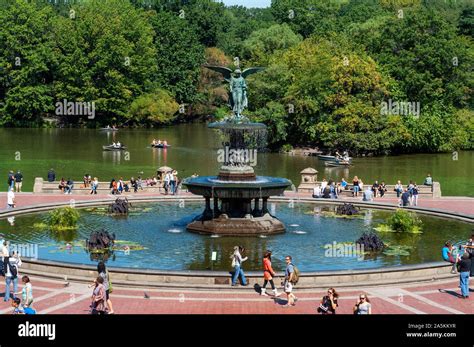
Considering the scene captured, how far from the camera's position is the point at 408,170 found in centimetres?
8719

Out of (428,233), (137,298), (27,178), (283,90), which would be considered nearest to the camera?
(137,298)

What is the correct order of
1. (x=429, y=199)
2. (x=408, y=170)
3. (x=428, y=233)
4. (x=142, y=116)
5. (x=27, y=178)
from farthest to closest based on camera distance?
(x=142, y=116)
(x=408, y=170)
(x=27, y=178)
(x=429, y=199)
(x=428, y=233)

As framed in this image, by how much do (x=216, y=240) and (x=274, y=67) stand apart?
207 ft

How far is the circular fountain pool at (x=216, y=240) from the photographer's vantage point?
3762cm

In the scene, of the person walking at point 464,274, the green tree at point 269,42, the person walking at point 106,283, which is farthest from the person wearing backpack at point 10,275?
the green tree at point 269,42

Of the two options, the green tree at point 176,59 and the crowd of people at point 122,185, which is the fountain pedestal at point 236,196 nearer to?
the crowd of people at point 122,185

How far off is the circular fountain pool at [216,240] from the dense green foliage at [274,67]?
49.7 meters

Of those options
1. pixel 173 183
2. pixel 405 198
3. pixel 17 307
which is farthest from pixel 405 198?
pixel 17 307

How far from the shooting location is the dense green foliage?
101m

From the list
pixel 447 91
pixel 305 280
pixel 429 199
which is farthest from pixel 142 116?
pixel 305 280

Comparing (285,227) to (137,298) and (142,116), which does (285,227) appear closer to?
(137,298)

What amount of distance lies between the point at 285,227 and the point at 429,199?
15.5 metres

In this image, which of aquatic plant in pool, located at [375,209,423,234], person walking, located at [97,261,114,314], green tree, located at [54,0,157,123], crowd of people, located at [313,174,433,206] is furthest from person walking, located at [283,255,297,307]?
green tree, located at [54,0,157,123]
